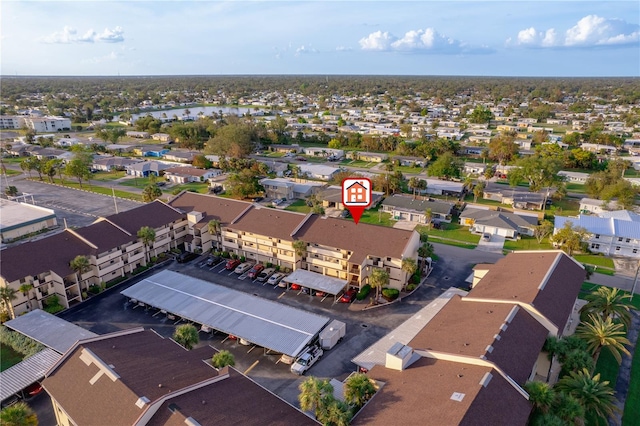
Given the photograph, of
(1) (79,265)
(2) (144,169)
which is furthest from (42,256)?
(2) (144,169)

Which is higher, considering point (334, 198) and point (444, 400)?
point (444, 400)

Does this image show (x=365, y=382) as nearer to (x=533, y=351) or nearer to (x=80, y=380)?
(x=533, y=351)

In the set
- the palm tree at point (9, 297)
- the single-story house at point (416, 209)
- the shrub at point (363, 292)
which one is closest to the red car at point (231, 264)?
the shrub at point (363, 292)

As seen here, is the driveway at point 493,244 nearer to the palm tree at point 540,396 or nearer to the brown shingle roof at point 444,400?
the brown shingle roof at point 444,400

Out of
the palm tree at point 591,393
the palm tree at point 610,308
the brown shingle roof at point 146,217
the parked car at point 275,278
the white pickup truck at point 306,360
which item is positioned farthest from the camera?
the brown shingle roof at point 146,217

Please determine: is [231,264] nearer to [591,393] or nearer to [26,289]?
[26,289]

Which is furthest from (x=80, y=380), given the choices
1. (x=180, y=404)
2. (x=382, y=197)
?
(x=382, y=197)
